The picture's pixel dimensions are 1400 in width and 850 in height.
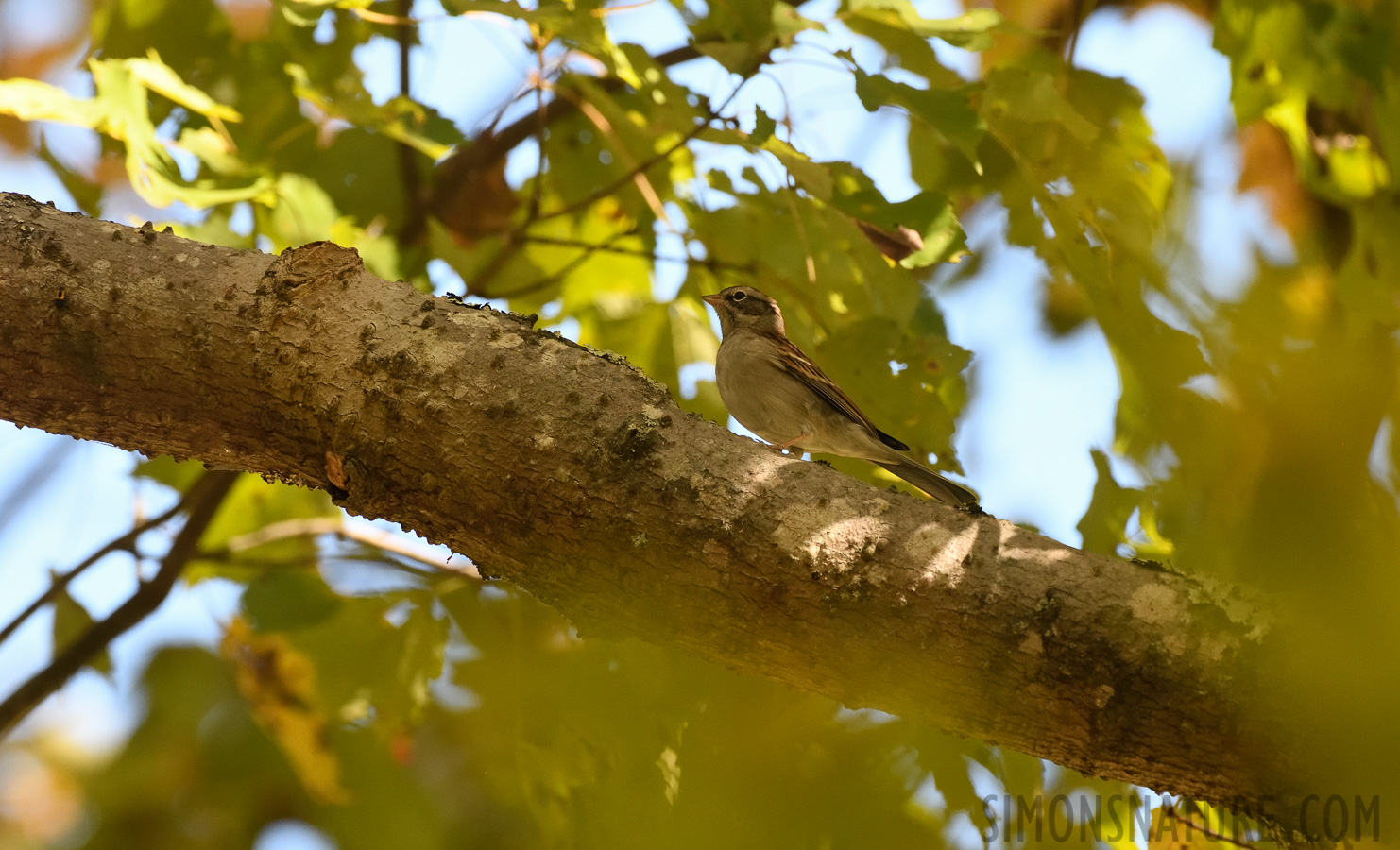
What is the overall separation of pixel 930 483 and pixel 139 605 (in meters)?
3.90

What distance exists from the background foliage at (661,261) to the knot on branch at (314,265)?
73 cm

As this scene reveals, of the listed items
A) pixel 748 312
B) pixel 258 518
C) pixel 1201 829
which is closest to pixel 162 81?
pixel 258 518

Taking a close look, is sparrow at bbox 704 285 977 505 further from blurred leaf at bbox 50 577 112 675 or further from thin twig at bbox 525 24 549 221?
blurred leaf at bbox 50 577 112 675

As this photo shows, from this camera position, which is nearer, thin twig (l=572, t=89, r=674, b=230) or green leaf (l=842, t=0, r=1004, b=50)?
green leaf (l=842, t=0, r=1004, b=50)

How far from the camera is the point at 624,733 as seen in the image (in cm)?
379

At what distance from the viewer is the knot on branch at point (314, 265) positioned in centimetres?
316

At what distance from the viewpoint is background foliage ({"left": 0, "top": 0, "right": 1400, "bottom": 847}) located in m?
3.26

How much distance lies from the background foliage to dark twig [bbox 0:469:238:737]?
0.66ft

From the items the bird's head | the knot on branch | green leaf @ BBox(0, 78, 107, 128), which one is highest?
the bird's head

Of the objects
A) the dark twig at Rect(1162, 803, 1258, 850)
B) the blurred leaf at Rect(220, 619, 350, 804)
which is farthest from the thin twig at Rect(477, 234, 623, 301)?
the dark twig at Rect(1162, 803, 1258, 850)

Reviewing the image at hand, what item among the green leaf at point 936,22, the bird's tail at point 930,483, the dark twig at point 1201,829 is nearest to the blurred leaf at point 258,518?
the bird's tail at point 930,483

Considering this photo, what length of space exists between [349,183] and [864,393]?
3.04 m

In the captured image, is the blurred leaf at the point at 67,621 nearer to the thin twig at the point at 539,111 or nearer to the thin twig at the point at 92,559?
the thin twig at the point at 92,559

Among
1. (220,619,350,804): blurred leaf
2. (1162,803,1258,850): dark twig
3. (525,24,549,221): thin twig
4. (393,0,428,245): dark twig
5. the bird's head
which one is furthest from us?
the bird's head
